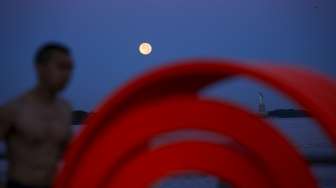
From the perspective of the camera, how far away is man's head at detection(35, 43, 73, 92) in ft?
10.3

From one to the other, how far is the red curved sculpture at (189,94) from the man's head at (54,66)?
573 millimetres

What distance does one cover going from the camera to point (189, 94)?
2.80 meters

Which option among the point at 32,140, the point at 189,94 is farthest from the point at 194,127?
the point at 32,140

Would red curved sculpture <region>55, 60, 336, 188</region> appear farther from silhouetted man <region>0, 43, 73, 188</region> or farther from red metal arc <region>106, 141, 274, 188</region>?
silhouetted man <region>0, 43, 73, 188</region>

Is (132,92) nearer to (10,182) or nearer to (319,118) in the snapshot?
(319,118)

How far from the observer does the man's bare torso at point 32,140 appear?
3195 mm

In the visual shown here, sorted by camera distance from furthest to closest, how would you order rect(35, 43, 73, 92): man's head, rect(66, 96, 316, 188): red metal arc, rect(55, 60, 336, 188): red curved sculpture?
1. rect(35, 43, 73, 92): man's head
2. rect(66, 96, 316, 188): red metal arc
3. rect(55, 60, 336, 188): red curved sculpture

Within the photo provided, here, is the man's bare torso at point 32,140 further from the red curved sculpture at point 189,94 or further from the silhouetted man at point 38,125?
the red curved sculpture at point 189,94

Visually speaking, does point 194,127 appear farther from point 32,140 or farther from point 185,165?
point 32,140

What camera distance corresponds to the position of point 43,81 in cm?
323

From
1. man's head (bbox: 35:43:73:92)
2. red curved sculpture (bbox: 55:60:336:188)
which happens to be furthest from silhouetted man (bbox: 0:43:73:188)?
red curved sculpture (bbox: 55:60:336:188)

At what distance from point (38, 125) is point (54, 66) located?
35 centimetres

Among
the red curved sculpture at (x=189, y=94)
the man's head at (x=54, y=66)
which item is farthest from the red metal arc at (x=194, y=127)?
the man's head at (x=54, y=66)

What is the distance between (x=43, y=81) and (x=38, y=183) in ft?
1.84
